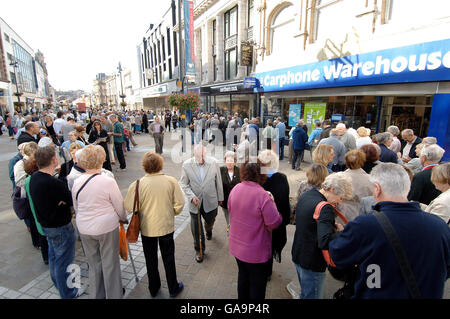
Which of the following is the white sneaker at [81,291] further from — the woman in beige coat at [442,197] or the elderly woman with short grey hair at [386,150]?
the elderly woman with short grey hair at [386,150]

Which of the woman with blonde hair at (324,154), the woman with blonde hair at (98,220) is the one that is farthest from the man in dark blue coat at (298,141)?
the woman with blonde hair at (98,220)

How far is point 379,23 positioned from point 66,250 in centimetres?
1139

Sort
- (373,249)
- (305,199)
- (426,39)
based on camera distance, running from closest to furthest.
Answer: (373,249) → (305,199) → (426,39)

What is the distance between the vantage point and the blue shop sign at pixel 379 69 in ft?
22.0

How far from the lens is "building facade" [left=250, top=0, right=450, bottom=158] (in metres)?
6.98

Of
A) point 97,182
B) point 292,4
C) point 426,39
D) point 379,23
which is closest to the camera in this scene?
point 97,182

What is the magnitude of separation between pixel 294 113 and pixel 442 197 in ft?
38.3

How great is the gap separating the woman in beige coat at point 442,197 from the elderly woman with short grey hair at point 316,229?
1136 mm

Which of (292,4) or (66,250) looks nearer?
(66,250)

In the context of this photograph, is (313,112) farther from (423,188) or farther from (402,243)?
(402,243)

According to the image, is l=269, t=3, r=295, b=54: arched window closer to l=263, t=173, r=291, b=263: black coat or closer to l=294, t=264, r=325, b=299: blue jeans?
l=263, t=173, r=291, b=263: black coat

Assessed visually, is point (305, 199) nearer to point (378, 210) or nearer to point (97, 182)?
point (378, 210)

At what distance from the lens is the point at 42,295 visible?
2998mm

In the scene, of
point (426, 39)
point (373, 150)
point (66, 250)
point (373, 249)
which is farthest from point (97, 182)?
point (426, 39)
